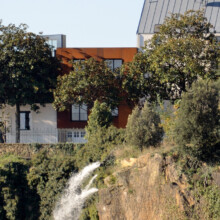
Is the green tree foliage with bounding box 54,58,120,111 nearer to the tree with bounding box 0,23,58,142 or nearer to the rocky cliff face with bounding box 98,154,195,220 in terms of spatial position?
the tree with bounding box 0,23,58,142

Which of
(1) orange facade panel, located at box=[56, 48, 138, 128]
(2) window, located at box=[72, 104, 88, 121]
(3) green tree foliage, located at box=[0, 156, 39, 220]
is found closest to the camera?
(3) green tree foliage, located at box=[0, 156, 39, 220]

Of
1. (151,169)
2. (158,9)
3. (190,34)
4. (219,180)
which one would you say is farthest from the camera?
Result: (158,9)

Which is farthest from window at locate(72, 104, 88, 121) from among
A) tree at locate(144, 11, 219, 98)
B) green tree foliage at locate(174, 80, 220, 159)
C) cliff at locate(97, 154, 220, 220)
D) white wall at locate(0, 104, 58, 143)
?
green tree foliage at locate(174, 80, 220, 159)

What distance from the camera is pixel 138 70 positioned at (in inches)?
2272

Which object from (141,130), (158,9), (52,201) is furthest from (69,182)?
(158,9)

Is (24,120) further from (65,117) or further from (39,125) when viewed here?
(65,117)

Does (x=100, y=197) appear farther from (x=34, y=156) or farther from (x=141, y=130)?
(x=34, y=156)

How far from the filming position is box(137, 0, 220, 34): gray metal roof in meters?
66.8

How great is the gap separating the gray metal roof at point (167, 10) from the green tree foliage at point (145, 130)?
70.4 ft

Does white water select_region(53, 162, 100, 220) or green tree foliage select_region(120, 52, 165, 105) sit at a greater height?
green tree foliage select_region(120, 52, 165, 105)

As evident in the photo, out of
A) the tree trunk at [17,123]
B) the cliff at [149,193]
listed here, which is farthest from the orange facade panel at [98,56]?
the cliff at [149,193]

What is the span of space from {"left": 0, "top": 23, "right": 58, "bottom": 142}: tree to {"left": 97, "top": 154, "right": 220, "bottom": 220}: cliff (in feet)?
55.2

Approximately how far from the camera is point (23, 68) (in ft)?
198

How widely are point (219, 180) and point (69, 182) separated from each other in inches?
454
